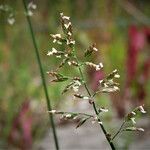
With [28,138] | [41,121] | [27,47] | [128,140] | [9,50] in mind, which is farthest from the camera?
[27,47]

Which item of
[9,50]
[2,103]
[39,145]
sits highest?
[9,50]

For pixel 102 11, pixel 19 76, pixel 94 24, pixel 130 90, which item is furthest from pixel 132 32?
pixel 94 24

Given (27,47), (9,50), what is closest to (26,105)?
(9,50)

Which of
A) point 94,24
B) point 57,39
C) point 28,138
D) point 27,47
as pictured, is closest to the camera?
point 57,39

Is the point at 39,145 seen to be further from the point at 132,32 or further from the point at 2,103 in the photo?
the point at 132,32

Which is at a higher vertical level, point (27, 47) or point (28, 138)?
point (27, 47)

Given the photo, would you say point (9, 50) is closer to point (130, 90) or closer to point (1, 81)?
point (1, 81)

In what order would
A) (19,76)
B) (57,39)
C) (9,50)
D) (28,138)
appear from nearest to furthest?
(57,39) → (28,138) → (19,76) → (9,50)

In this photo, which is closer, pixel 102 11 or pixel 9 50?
pixel 9 50

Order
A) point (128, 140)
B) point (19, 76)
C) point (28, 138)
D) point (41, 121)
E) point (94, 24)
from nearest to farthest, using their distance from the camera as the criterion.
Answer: point (128, 140), point (28, 138), point (41, 121), point (19, 76), point (94, 24)
